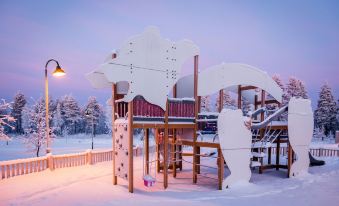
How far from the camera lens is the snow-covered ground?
8.71 m

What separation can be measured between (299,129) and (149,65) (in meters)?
7.90

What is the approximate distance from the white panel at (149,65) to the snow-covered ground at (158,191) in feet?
10.3

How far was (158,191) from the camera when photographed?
33.9 feet

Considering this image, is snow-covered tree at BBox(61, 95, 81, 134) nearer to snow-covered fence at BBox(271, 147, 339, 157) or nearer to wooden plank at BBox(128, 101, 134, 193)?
snow-covered fence at BBox(271, 147, 339, 157)

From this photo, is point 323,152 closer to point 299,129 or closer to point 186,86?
point 299,129

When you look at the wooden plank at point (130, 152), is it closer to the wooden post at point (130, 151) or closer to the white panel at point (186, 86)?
the wooden post at point (130, 151)

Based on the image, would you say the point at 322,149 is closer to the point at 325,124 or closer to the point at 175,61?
the point at 175,61

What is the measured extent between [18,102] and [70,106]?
11.4 m

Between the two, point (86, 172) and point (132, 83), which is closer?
point (132, 83)

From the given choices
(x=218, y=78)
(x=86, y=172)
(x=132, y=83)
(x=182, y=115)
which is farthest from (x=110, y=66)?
(x=86, y=172)

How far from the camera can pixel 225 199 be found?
9.21 meters

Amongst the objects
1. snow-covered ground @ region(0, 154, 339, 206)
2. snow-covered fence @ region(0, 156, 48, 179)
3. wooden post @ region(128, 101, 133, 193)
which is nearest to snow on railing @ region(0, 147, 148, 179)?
snow-covered fence @ region(0, 156, 48, 179)

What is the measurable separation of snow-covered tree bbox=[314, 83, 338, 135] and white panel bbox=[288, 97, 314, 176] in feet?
115

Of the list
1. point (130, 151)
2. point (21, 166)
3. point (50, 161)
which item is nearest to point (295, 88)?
point (50, 161)
